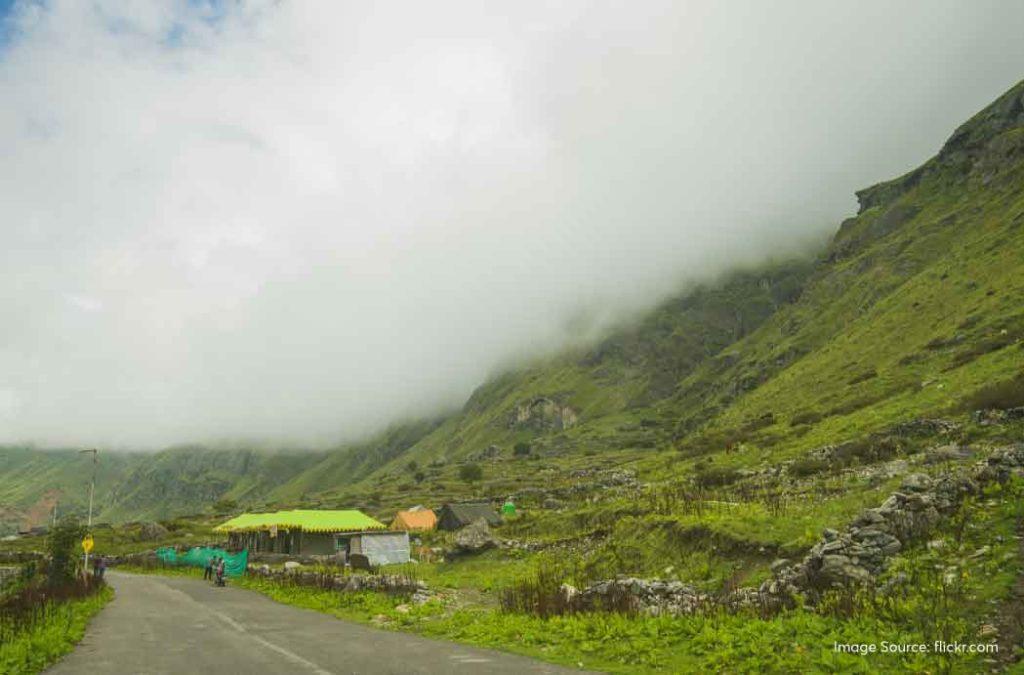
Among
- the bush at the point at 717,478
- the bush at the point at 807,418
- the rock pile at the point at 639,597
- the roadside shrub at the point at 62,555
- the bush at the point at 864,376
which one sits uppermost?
the bush at the point at 864,376

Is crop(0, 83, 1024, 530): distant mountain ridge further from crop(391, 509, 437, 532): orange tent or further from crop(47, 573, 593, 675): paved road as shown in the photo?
crop(391, 509, 437, 532): orange tent

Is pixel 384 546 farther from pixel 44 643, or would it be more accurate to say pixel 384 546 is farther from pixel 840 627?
pixel 840 627

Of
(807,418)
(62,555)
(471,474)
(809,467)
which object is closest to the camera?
(62,555)

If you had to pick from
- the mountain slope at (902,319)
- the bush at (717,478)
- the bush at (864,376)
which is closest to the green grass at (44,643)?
the bush at (717,478)

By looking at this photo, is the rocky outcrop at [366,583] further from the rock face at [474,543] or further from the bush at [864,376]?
the bush at [864,376]

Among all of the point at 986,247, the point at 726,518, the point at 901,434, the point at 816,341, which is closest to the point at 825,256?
the point at 816,341

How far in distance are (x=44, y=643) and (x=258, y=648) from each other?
5242mm

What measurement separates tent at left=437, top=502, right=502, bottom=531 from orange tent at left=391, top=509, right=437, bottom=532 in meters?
5.51

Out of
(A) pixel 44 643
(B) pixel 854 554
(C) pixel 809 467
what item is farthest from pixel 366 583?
(C) pixel 809 467

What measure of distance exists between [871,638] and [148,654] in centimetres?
1730

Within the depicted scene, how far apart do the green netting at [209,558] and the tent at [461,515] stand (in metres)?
26.6

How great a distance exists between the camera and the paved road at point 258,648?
1445 centimetres

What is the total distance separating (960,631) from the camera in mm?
11438

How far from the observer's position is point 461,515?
80.6 meters
